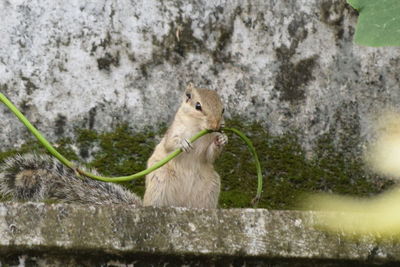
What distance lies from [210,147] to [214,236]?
2.53ft

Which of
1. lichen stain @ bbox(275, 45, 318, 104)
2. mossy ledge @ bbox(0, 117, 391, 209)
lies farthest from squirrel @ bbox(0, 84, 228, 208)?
lichen stain @ bbox(275, 45, 318, 104)

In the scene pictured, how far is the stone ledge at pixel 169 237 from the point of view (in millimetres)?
1717

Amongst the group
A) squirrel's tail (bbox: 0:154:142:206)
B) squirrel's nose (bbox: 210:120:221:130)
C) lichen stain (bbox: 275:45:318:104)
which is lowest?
squirrel's tail (bbox: 0:154:142:206)

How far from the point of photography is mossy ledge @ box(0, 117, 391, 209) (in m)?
2.90

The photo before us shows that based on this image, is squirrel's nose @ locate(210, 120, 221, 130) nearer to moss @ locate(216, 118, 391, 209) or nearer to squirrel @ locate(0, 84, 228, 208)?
squirrel @ locate(0, 84, 228, 208)

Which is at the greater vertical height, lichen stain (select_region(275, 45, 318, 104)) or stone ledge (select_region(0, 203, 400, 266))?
lichen stain (select_region(275, 45, 318, 104))

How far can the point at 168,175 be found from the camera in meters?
2.47

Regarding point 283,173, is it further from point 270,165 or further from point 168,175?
point 168,175

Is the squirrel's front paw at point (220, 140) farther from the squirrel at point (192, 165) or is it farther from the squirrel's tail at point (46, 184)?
the squirrel's tail at point (46, 184)

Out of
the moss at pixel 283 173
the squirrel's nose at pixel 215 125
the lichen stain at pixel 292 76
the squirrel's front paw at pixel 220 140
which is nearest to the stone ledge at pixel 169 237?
the squirrel's nose at pixel 215 125

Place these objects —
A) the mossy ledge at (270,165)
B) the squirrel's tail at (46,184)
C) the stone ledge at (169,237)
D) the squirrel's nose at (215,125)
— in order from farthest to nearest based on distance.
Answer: the mossy ledge at (270,165), the squirrel's tail at (46,184), the squirrel's nose at (215,125), the stone ledge at (169,237)

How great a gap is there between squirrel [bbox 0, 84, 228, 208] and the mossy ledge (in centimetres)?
33

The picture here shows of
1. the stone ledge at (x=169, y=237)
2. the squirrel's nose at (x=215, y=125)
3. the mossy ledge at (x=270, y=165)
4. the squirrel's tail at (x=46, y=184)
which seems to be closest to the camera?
the stone ledge at (x=169, y=237)

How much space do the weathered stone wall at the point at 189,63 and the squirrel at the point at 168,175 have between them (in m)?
0.38
